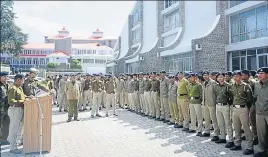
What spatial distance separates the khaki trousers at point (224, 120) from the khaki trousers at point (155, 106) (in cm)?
438

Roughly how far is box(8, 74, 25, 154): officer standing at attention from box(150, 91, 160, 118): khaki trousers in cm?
629

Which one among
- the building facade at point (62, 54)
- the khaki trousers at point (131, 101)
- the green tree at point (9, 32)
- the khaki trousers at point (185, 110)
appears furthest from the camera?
the building facade at point (62, 54)

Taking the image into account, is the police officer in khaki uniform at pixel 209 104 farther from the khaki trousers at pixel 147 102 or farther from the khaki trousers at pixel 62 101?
the khaki trousers at pixel 62 101

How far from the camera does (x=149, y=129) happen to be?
987cm

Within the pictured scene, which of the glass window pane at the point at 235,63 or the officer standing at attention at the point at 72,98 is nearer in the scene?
the officer standing at attention at the point at 72,98

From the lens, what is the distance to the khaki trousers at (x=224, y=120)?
24.4 feet

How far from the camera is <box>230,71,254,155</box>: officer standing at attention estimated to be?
676 cm

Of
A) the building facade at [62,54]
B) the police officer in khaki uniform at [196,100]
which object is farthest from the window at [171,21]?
the building facade at [62,54]

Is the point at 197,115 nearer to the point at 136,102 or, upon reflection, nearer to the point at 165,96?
the point at 165,96

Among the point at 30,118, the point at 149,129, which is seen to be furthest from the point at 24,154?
the point at 149,129

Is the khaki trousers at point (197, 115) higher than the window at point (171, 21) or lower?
lower

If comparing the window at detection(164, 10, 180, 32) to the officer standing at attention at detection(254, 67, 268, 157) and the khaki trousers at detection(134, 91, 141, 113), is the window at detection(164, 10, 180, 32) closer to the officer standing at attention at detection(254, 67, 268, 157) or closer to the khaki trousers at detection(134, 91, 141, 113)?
the khaki trousers at detection(134, 91, 141, 113)

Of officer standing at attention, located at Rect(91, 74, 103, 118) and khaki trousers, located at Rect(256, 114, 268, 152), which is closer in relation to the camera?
khaki trousers, located at Rect(256, 114, 268, 152)

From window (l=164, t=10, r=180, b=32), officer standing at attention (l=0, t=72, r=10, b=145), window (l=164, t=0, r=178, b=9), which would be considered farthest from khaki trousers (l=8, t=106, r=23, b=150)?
window (l=164, t=0, r=178, b=9)
